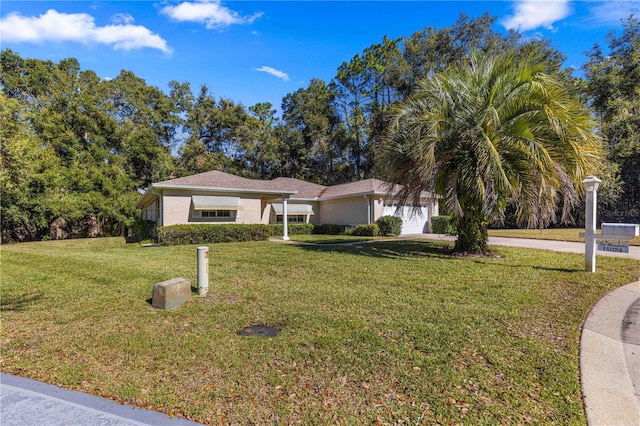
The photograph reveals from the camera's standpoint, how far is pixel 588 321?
Result: 4941 millimetres

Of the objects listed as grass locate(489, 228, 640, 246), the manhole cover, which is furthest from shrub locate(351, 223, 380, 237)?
the manhole cover

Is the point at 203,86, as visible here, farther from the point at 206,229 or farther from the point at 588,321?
the point at 588,321

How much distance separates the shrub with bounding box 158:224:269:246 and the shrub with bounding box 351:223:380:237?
257 inches

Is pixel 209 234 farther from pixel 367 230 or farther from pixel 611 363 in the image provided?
pixel 611 363

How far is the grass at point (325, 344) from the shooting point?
3.01 meters

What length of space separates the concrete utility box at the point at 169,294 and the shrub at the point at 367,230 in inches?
628

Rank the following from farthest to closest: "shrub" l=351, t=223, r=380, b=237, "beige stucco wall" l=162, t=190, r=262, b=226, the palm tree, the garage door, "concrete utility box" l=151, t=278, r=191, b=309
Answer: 1. the garage door
2. "shrub" l=351, t=223, r=380, b=237
3. "beige stucco wall" l=162, t=190, r=262, b=226
4. the palm tree
5. "concrete utility box" l=151, t=278, r=191, b=309

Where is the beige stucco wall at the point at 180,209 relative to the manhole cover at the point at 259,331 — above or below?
above

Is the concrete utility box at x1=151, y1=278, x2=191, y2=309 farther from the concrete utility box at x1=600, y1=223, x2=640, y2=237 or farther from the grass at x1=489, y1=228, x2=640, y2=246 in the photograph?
the grass at x1=489, y1=228, x2=640, y2=246

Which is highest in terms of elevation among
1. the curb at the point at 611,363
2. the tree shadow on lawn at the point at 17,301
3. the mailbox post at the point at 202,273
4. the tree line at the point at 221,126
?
the tree line at the point at 221,126

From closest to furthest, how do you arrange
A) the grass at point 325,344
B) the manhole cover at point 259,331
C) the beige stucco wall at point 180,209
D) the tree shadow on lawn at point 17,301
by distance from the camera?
the grass at point 325,344
the manhole cover at point 259,331
the tree shadow on lawn at point 17,301
the beige stucco wall at point 180,209

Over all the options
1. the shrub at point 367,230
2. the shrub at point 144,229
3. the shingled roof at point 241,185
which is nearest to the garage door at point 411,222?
the shingled roof at point 241,185

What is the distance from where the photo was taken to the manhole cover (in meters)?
4.61

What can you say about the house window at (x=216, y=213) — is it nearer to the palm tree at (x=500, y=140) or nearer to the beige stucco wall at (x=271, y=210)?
the beige stucco wall at (x=271, y=210)
